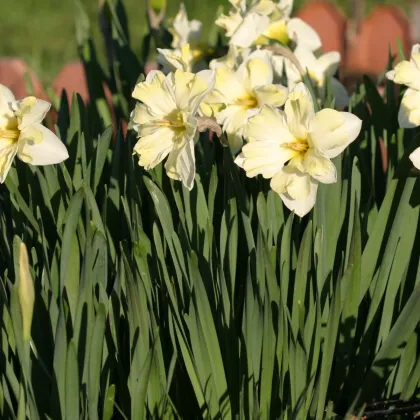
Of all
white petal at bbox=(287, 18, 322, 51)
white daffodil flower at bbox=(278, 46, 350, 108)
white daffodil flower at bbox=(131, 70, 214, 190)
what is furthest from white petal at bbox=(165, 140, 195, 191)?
white petal at bbox=(287, 18, 322, 51)

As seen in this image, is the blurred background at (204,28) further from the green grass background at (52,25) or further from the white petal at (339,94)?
the white petal at (339,94)

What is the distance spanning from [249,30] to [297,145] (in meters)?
0.38

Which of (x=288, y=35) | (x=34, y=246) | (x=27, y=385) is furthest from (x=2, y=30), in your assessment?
(x=27, y=385)

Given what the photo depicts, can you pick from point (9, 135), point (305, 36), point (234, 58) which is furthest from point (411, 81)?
point (9, 135)

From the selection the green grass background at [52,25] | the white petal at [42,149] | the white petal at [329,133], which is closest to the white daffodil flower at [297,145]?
the white petal at [329,133]

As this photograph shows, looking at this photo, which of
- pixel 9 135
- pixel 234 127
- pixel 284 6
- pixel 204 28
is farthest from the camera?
pixel 204 28

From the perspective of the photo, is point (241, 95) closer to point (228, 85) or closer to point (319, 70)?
point (228, 85)

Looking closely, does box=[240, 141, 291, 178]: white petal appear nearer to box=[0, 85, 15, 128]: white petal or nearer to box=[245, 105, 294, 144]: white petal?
box=[245, 105, 294, 144]: white petal

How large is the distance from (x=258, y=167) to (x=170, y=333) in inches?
10.3

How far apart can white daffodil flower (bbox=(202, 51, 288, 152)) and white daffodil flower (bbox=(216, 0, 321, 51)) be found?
9 centimetres

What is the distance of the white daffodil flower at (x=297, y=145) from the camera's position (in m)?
1.13

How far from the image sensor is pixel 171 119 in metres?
1.21

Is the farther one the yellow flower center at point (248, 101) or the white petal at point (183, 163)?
the yellow flower center at point (248, 101)

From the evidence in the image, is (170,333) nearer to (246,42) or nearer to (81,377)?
(81,377)
